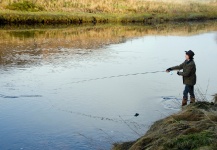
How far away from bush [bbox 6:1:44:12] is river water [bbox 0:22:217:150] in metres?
12.9

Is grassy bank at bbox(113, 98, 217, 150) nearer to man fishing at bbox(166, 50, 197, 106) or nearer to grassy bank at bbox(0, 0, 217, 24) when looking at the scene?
man fishing at bbox(166, 50, 197, 106)

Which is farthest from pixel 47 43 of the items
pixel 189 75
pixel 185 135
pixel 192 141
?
pixel 192 141

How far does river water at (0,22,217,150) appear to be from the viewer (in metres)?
8.40

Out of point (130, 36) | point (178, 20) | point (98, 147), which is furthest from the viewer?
point (178, 20)

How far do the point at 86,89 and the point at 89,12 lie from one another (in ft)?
99.3

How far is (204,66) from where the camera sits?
16812mm

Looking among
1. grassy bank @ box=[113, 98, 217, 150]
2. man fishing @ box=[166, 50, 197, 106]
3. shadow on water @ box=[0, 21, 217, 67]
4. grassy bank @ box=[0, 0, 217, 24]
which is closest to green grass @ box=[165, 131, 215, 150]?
grassy bank @ box=[113, 98, 217, 150]

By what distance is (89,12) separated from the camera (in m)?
41.7

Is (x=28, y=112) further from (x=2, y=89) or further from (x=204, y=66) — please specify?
(x=204, y=66)

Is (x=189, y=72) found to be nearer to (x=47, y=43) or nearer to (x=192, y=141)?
(x=192, y=141)

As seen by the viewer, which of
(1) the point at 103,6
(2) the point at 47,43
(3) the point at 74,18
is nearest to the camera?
(2) the point at 47,43

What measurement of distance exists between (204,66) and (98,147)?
10.4 metres

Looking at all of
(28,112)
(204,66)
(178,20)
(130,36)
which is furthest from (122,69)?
(178,20)

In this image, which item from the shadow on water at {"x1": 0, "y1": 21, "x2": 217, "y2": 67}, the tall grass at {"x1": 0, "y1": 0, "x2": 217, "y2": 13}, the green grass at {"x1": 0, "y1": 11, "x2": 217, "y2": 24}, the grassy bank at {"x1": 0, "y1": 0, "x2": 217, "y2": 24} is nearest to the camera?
the shadow on water at {"x1": 0, "y1": 21, "x2": 217, "y2": 67}
